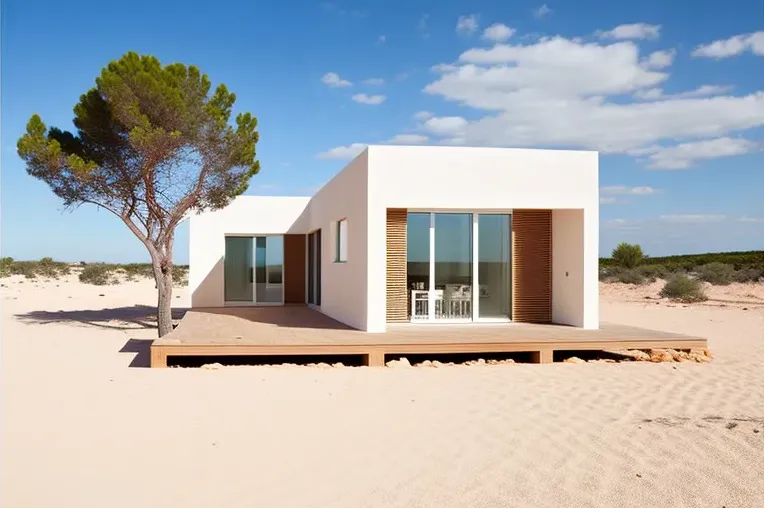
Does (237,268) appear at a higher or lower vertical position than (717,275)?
higher

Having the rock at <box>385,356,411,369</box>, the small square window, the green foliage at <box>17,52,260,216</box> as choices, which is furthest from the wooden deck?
the green foliage at <box>17,52,260,216</box>

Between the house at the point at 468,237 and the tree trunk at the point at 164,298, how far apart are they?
10.7 ft

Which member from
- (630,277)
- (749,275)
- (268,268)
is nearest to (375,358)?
(268,268)

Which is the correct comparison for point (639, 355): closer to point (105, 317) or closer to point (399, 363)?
point (399, 363)

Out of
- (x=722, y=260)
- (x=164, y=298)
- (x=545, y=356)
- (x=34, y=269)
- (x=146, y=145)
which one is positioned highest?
(x=146, y=145)

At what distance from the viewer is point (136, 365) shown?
8.76 m

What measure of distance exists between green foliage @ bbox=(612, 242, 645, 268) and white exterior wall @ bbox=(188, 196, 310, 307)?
24468 millimetres

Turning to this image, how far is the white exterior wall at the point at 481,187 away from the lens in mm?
9781

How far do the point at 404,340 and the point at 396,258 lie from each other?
1960 mm

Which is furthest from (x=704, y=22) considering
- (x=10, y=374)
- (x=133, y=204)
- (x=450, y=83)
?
(x=10, y=374)

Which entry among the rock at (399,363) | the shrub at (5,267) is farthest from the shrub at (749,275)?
the shrub at (5,267)

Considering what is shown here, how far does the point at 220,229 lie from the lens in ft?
55.6

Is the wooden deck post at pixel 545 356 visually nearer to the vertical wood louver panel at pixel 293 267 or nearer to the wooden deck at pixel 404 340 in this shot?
the wooden deck at pixel 404 340

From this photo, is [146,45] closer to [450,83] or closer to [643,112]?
[450,83]
